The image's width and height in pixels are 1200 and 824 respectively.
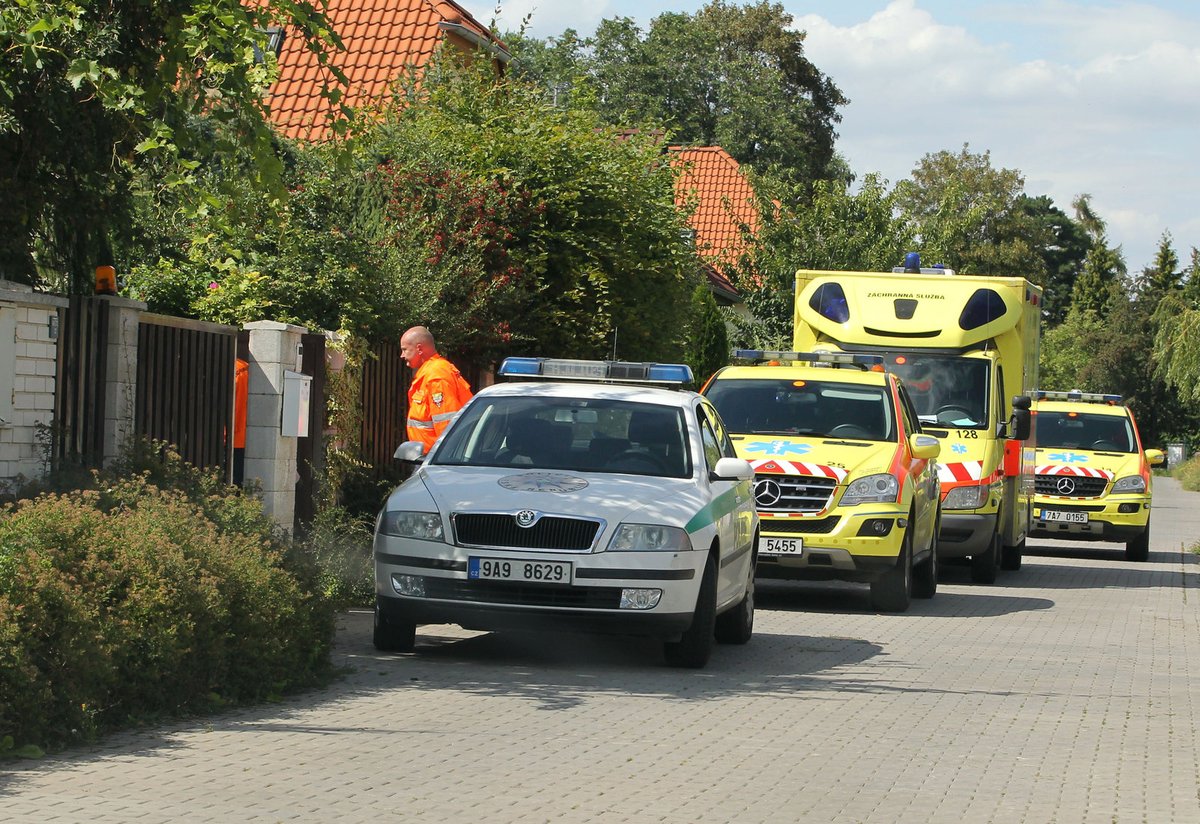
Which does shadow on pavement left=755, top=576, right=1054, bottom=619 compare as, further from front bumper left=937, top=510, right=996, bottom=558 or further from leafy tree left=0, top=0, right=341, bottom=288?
leafy tree left=0, top=0, right=341, bottom=288

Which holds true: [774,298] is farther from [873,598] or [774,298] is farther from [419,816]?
[419,816]

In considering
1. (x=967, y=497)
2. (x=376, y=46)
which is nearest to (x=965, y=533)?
(x=967, y=497)

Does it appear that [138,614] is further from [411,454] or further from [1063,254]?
[1063,254]

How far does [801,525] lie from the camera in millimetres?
14461

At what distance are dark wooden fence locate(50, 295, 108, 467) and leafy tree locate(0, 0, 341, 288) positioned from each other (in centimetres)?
49

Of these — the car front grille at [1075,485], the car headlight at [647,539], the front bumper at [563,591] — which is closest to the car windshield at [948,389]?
the car front grille at [1075,485]

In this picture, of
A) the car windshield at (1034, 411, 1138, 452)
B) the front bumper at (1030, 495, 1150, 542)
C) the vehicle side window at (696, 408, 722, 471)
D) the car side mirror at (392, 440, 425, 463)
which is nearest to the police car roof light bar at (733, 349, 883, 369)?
the vehicle side window at (696, 408, 722, 471)

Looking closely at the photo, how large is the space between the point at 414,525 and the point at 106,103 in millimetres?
2880

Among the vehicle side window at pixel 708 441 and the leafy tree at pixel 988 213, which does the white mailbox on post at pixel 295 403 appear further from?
the leafy tree at pixel 988 213

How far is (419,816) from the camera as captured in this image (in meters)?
6.24

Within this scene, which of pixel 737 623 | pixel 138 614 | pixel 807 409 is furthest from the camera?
pixel 807 409

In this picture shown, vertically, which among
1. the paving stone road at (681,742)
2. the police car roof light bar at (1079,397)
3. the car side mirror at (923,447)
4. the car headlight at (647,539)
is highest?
the police car roof light bar at (1079,397)

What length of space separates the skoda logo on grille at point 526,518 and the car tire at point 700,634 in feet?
3.41

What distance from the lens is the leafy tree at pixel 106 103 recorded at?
386 inches
